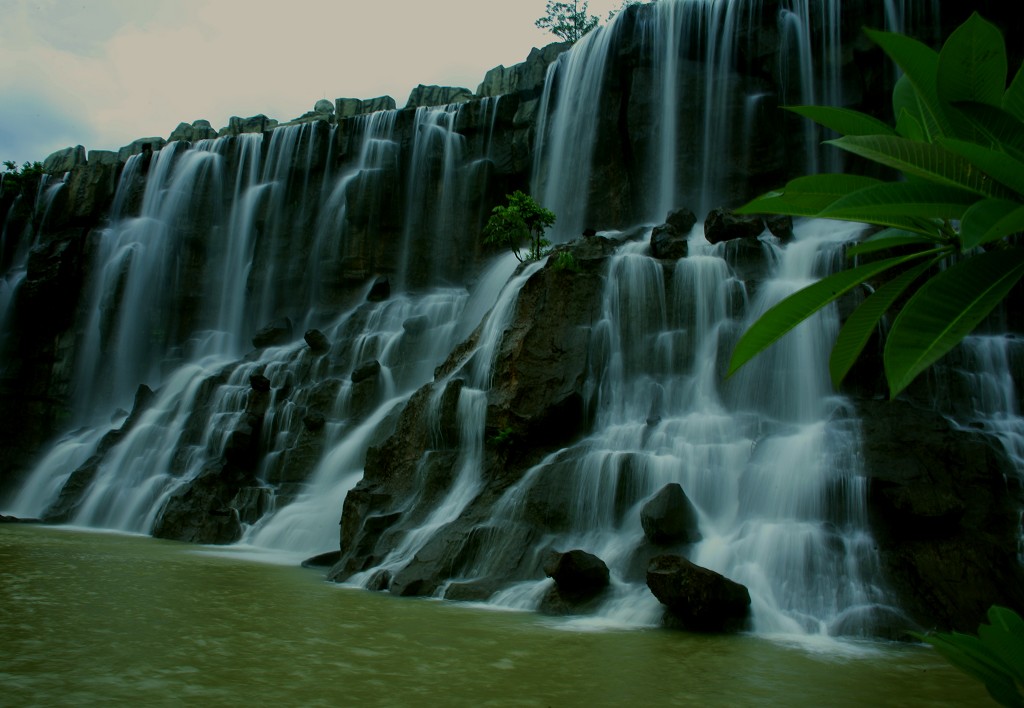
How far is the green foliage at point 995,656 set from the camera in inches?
69.7

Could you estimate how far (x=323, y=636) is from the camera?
20.8 ft

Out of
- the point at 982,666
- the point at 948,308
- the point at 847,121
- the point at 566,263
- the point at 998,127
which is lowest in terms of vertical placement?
the point at 982,666

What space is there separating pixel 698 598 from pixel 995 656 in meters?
5.99

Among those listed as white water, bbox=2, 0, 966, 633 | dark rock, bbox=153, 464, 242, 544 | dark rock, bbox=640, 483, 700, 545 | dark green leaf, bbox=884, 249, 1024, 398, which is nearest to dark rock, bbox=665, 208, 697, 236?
white water, bbox=2, 0, 966, 633

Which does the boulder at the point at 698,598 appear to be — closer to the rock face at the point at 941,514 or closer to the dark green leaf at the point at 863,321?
the rock face at the point at 941,514

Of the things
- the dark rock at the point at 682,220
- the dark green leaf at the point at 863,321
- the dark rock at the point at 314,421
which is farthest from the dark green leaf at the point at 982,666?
the dark rock at the point at 314,421

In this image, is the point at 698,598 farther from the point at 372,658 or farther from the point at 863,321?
the point at 863,321

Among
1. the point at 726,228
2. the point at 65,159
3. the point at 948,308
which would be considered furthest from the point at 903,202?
the point at 65,159

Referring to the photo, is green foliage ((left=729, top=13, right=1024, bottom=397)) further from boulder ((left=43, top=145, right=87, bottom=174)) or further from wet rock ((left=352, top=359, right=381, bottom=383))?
boulder ((left=43, top=145, right=87, bottom=174))

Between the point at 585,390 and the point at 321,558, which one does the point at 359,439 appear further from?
the point at 585,390

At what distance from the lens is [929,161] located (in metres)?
2.02

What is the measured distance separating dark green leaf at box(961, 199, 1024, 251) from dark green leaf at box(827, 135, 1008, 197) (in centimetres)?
10

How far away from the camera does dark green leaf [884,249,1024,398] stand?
197 cm

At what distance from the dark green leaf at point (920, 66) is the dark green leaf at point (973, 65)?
62mm
